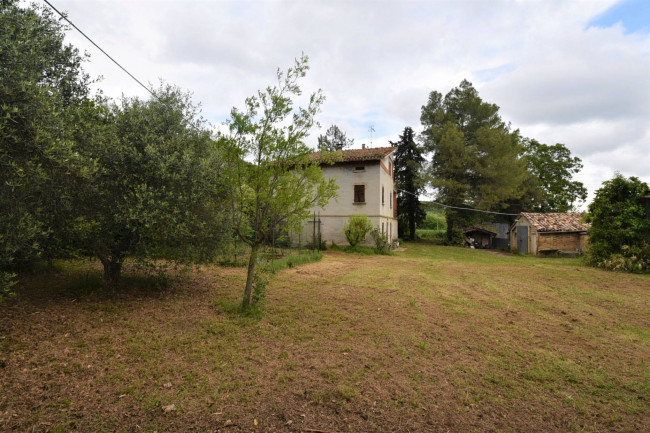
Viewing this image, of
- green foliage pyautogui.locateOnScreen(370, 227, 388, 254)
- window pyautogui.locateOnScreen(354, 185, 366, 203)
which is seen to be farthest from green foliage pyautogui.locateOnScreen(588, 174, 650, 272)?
window pyautogui.locateOnScreen(354, 185, 366, 203)

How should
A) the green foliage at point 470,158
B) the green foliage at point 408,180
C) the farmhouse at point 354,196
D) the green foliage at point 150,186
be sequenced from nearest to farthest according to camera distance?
the green foliage at point 150,186 < the farmhouse at point 354,196 < the green foliage at point 470,158 < the green foliage at point 408,180

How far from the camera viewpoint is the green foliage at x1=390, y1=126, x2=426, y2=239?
32213 millimetres

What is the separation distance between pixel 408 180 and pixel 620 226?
18.6m

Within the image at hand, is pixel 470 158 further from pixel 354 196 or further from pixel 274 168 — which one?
pixel 274 168

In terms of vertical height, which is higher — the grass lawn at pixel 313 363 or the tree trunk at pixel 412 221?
the tree trunk at pixel 412 221

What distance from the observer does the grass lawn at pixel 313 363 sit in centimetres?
317

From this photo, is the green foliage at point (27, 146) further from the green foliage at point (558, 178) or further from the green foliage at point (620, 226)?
the green foliage at point (558, 178)

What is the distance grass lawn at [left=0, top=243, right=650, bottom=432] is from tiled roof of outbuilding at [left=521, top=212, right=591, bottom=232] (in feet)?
58.7

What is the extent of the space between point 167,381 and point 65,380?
3.67ft

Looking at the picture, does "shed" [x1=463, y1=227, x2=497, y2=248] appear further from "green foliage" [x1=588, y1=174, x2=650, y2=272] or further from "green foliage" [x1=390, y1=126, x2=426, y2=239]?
"green foliage" [x1=588, y1=174, x2=650, y2=272]

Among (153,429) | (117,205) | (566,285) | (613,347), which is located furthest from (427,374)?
(566,285)

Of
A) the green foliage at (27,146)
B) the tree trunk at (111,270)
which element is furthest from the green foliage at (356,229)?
the green foliage at (27,146)

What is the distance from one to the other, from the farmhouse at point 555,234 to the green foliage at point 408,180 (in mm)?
10168

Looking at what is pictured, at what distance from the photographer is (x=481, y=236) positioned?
34.2m
